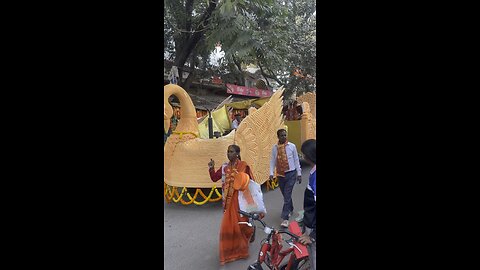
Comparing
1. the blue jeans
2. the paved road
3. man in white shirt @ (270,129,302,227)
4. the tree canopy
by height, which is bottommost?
the paved road

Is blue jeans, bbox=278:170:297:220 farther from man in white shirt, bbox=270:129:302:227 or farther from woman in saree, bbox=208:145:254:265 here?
woman in saree, bbox=208:145:254:265

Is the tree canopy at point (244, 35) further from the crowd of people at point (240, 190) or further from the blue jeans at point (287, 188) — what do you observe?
the blue jeans at point (287, 188)

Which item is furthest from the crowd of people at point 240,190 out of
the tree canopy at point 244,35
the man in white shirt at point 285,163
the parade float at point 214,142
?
the tree canopy at point 244,35

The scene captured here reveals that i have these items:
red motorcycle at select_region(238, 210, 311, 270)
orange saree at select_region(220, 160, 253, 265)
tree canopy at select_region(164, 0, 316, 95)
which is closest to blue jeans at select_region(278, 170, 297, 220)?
red motorcycle at select_region(238, 210, 311, 270)

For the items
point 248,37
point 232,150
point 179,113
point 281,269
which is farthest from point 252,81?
point 281,269

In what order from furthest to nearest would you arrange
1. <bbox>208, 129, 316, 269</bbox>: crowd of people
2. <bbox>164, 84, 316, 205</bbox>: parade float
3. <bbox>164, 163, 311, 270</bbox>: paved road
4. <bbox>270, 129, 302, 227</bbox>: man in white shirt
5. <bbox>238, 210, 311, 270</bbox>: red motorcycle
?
<bbox>164, 84, 316, 205</bbox>: parade float, <bbox>270, 129, 302, 227</bbox>: man in white shirt, <bbox>208, 129, 316, 269</bbox>: crowd of people, <bbox>164, 163, 311, 270</bbox>: paved road, <bbox>238, 210, 311, 270</bbox>: red motorcycle

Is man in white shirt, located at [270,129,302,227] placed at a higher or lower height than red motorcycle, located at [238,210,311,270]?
higher

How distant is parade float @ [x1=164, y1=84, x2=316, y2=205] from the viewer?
216 centimetres

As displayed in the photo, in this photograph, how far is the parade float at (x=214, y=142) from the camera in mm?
2164

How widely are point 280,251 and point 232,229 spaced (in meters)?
0.37

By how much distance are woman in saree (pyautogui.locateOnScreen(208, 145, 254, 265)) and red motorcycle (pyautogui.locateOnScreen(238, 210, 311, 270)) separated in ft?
0.54

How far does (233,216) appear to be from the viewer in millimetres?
1911

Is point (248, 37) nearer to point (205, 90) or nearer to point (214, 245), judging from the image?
point (205, 90)

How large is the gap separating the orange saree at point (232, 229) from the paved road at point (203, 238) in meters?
0.04
